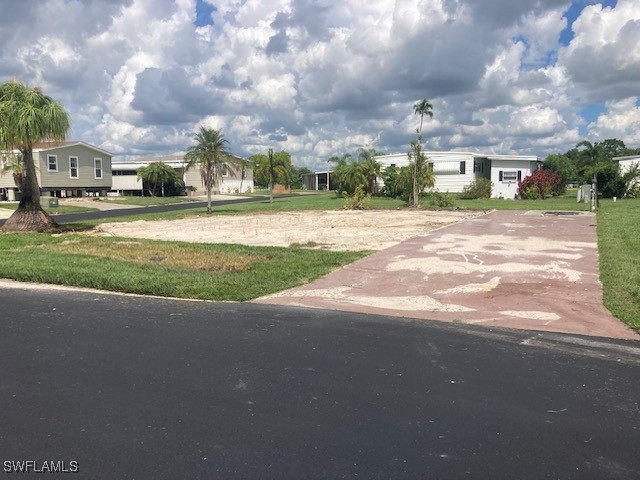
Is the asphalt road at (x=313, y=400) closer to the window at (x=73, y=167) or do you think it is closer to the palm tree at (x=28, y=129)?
the palm tree at (x=28, y=129)

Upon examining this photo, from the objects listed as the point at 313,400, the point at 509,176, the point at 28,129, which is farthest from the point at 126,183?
the point at 313,400

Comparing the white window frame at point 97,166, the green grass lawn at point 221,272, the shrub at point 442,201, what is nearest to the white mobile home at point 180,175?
the white window frame at point 97,166

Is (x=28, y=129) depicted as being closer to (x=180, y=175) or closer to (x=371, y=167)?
(x=371, y=167)

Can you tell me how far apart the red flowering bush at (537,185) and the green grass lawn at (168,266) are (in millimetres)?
37891

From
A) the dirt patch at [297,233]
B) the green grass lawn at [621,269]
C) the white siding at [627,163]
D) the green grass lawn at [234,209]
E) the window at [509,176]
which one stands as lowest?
the green grass lawn at [621,269]

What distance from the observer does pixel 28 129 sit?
1872 centimetres

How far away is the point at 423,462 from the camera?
133 inches

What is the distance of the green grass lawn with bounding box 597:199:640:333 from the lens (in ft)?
25.9

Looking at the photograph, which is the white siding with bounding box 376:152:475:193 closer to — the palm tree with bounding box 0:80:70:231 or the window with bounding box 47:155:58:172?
the window with bounding box 47:155:58:172

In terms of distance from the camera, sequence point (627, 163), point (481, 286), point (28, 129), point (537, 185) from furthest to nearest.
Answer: point (627, 163)
point (537, 185)
point (28, 129)
point (481, 286)

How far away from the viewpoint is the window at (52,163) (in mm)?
45875

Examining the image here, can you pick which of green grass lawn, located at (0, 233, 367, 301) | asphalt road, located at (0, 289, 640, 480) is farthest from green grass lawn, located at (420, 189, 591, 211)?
Answer: asphalt road, located at (0, 289, 640, 480)

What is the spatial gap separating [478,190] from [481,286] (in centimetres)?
4029

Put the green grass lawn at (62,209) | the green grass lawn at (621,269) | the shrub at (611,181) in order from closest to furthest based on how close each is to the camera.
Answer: the green grass lawn at (621,269)
the green grass lawn at (62,209)
the shrub at (611,181)
